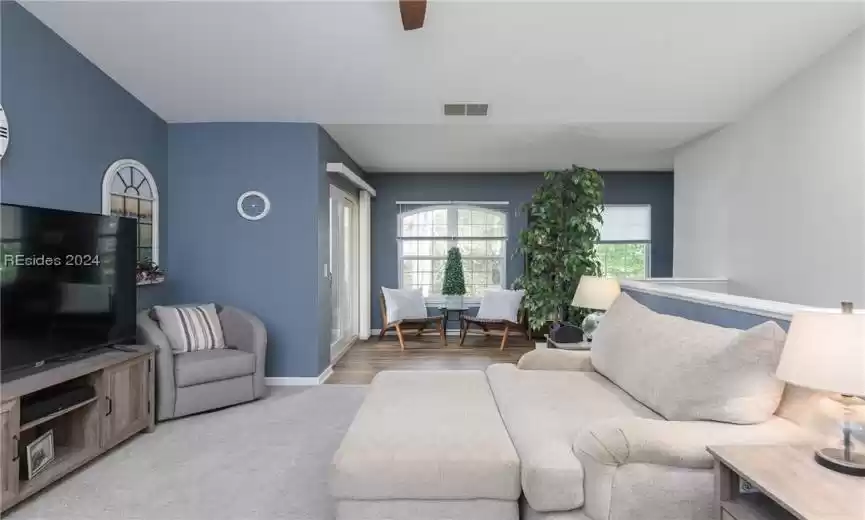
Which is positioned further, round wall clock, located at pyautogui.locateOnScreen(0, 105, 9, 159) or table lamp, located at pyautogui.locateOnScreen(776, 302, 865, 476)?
round wall clock, located at pyautogui.locateOnScreen(0, 105, 9, 159)

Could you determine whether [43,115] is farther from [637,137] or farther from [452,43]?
[637,137]

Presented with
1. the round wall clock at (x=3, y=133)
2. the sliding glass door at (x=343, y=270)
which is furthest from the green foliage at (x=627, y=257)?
the round wall clock at (x=3, y=133)

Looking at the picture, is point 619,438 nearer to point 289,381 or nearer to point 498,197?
point 289,381

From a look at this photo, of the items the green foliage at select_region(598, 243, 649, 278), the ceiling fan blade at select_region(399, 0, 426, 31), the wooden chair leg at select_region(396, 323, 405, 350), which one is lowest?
the wooden chair leg at select_region(396, 323, 405, 350)

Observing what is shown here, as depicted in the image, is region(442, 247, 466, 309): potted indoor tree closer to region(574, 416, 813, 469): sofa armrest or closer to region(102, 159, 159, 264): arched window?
region(102, 159, 159, 264): arched window

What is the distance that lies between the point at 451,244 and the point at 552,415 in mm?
5348

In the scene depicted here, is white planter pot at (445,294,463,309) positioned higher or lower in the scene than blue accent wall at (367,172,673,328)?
lower

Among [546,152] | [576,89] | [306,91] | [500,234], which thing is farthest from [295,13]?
[500,234]

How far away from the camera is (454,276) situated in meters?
7.07

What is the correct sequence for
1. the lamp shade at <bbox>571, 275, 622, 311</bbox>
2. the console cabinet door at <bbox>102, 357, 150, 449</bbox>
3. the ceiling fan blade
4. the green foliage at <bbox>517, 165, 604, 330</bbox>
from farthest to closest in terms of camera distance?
the green foliage at <bbox>517, 165, 604, 330</bbox> < the lamp shade at <bbox>571, 275, 622, 311</bbox> < the console cabinet door at <bbox>102, 357, 150, 449</bbox> < the ceiling fan blade

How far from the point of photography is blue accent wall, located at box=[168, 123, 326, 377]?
454cm

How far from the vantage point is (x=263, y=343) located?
399 centimetres

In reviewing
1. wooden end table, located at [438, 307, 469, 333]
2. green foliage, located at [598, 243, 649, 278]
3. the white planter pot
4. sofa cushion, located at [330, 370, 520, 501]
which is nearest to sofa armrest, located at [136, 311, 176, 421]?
sofa cushion, located at [330, 370, 520, 501]

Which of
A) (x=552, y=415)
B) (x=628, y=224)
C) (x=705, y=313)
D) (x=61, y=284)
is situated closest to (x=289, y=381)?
(x=61, y=284)
